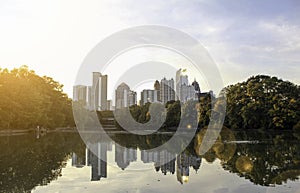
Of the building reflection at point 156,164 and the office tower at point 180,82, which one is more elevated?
the office tower at point 180,82

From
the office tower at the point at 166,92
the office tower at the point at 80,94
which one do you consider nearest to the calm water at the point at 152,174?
the office tower at the point at 80,94

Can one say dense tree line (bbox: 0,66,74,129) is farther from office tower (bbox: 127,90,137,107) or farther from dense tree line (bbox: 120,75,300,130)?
office tower (bbox: 127,90,137,107)

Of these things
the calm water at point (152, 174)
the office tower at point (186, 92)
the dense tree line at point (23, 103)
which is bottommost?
the calm water at point (152, 174)

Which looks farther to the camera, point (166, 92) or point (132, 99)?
point (132, 99)

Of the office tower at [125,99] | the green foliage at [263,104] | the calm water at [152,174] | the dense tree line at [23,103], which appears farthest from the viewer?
the office tower at [125,99]

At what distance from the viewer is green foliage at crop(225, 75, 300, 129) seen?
1674 inches

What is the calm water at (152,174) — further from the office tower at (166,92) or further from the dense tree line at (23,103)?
the office tower at (166,92)

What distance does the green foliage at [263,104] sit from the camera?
42.5 meters

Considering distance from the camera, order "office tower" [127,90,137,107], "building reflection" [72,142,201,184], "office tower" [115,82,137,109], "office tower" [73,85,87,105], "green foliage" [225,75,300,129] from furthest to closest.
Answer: "office tower" [127,90,137,107], "office tower" [115,82,137,109], "office tower" [73,85,87,105], "green foliage" [225,75,300,129], "building reflection" [72,142,201,184]

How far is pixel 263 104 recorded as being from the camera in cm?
4566

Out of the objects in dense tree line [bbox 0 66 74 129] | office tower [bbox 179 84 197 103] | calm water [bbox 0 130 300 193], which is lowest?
calm water [bbox 0 130 300 193]

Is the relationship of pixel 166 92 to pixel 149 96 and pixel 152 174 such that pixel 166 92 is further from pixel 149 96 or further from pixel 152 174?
pixel 152 174

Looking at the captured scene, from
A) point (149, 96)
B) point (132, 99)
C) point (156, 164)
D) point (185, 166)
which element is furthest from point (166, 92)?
point (185, 166)

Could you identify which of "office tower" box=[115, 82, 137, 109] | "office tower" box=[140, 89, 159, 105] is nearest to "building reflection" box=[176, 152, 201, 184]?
"office tower" box=[115, 82, 137, 109]
